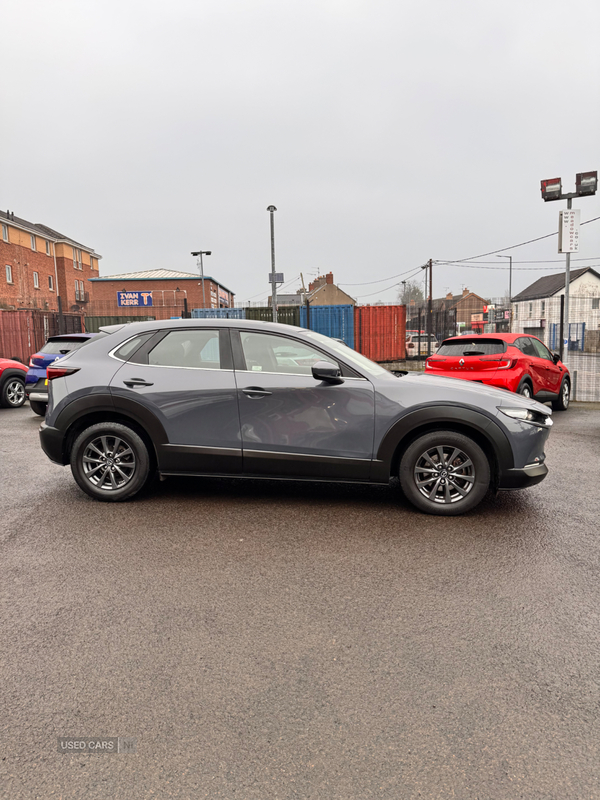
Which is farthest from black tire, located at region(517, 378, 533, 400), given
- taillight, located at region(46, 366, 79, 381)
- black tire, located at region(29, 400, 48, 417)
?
black tire, located at region(29, 400, 48, 417)

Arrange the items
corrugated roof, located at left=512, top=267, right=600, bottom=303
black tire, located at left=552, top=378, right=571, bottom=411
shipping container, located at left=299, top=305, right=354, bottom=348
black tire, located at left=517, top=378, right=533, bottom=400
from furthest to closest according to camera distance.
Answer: corrugated roof, located at left=512, top=267, right=600, bottom=303
shipping container, located at left=299, top=305, right=354, bottom=348
black tire, located at left=552, top=378, right=571, bottom=411
black tire, located at left=517, top=378, right=533, bottom=400

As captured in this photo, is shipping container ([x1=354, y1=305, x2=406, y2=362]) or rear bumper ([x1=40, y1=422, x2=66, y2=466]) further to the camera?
shipping container ([x1=354, y1=305, x2=406, y2=362])

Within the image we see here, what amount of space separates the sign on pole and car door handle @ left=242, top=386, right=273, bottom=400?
9.54 metres

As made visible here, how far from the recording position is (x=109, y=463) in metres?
4.90

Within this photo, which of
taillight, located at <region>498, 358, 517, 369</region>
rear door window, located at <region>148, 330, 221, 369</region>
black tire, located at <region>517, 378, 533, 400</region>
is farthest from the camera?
black tire, located at <region>517, 378, 533, 400</region>

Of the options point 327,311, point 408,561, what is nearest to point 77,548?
point 408,561

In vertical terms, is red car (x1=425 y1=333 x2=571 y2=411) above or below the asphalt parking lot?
above

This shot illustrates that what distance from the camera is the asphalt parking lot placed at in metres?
1.91

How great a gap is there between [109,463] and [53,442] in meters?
0.57

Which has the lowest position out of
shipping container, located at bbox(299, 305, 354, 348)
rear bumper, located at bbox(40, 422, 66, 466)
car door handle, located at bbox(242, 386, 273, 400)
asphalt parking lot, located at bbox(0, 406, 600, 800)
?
asphalt parking lot, located at bbox(0, 406, 600, 800)

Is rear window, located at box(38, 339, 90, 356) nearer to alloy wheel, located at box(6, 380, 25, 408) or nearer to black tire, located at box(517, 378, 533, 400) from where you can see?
alloy wheel, located at box(6, 380, 25, 408)

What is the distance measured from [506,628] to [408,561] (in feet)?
2.97

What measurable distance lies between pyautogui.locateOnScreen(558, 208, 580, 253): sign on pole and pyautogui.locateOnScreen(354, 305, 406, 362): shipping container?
11.1 meters

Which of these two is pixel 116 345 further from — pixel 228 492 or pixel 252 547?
pixel 252 547
